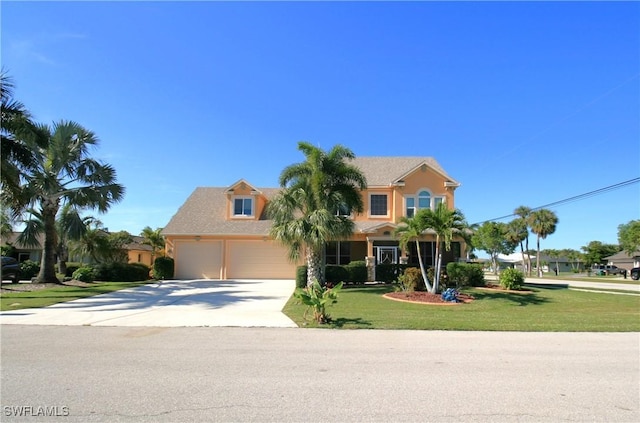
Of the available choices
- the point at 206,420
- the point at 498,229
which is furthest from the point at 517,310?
the point at 498,229

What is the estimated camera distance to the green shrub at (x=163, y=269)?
25.6m

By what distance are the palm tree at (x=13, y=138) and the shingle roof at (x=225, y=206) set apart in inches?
365

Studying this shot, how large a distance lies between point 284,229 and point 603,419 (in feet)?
49.2

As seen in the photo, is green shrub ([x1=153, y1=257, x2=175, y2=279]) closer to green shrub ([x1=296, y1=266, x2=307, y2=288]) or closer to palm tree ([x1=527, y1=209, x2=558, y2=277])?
green shrub ([x1=296, y1=266, x2=307, y2=288])

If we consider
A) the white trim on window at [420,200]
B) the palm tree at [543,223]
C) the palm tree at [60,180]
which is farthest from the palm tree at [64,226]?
the palm tree at [543,223]

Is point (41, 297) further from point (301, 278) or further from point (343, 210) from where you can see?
point (343, 210)

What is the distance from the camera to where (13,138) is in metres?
18.6

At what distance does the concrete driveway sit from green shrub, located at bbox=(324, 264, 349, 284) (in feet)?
10.3

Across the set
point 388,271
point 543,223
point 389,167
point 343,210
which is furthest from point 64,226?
point 543,223

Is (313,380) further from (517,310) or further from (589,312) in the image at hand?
(589,312)

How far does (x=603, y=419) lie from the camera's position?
4477 mm

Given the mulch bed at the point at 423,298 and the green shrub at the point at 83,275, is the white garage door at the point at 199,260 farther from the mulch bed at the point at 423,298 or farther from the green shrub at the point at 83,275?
the mulch bed at the point at 423,298

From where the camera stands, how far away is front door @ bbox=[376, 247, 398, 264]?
81.7ft

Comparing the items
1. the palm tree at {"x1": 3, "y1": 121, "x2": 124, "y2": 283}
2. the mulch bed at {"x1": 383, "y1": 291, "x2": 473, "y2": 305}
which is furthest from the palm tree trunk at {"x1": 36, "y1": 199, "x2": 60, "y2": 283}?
the mulch bed at {"x1": 383, "y1": 291, "x2": 473, "y2": 305}
